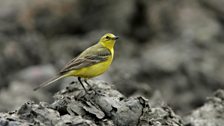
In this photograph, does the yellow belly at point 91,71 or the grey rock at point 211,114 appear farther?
the grey rock at point 211,114

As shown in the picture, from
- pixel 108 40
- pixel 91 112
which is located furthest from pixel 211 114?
pixel 91 112

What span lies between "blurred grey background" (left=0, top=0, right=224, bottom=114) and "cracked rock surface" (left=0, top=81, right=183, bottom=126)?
733 centimetres

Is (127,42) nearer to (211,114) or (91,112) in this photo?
(211,114)

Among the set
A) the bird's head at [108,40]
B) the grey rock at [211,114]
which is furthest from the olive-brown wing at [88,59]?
the grey rock at [211,114]

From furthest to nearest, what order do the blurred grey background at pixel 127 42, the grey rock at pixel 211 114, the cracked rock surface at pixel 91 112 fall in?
the blurred grey background at pixel 127 42
the grey rock at pixel 211 114
the cracked rock surface at pixel 91 112

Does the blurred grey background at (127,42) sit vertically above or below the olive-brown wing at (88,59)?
above

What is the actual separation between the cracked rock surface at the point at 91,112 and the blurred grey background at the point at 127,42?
289 inches

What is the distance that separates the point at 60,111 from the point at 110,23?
2033 centimetres

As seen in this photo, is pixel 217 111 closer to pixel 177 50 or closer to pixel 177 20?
pixel 177 50

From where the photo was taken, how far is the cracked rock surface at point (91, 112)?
460 inches

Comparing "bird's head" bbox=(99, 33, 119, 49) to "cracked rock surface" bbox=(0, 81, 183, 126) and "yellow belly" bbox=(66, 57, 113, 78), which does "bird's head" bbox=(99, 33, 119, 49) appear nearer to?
"yellow belly" bbox=(66, 57, 113, 78)

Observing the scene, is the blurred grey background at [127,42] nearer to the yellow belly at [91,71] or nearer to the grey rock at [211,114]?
the grey rock at [211,114]

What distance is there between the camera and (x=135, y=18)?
32.9 m

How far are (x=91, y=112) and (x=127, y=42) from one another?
19343mm
